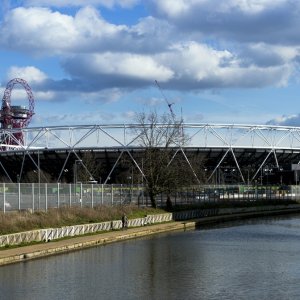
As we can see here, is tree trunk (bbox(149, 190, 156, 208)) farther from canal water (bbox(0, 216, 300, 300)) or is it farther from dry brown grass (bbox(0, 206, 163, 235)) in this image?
canal water (bbox(0, 216, 300, 300))

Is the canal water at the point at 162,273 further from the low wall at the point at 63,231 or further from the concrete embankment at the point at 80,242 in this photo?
the low wall at the point at 63,231

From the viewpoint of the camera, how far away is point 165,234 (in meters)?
39.9

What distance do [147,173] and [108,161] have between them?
9021 cm

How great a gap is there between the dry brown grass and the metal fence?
165cm

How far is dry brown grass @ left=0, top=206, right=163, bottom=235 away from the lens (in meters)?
32.4

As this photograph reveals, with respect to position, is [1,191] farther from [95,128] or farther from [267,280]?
[95,128]

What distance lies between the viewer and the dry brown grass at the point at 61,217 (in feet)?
106

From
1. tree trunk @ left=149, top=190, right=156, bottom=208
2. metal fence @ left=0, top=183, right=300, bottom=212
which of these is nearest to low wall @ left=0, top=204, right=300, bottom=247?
tree trunk @ left=149, top=190, right=156, bottom=208

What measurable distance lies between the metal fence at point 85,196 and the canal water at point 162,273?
10961mm

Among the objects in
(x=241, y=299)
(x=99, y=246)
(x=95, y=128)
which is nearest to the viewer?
(x=241, y=299)

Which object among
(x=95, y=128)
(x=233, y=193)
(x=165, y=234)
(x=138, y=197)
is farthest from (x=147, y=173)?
(x=95, y=128)

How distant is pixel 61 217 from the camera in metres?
38.8

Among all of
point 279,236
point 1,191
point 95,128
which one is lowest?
point 279,236

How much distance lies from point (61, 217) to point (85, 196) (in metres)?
11.1
